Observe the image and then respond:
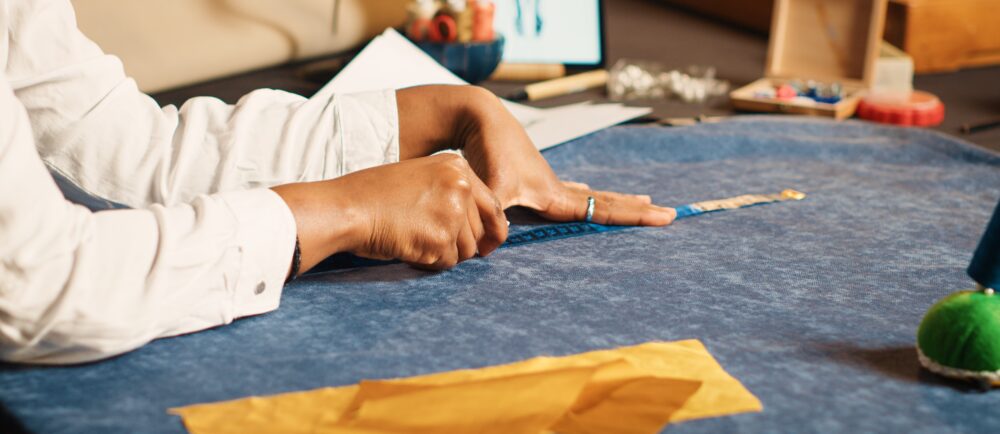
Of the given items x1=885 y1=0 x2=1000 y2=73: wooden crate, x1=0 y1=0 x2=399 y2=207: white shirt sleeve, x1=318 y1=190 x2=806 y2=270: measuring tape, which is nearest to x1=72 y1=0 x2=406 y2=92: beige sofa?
x1=0 y1=0 x2=399 y2=207: white shirt sleeve

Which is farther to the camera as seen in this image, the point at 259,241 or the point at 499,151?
the point at 499,151

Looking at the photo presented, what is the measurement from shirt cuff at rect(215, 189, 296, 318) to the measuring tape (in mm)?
165

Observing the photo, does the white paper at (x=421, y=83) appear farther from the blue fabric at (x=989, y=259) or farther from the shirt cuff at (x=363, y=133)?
the blue fabric at (x=989, y=259)

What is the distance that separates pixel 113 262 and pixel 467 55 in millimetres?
1233

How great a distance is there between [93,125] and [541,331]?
52 cm

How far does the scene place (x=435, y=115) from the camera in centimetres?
118

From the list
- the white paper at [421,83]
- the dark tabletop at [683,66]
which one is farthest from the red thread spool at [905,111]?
the white paper at [421,83]

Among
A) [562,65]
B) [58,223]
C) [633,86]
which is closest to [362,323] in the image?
[58,223]

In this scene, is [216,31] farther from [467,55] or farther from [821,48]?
[821,48]

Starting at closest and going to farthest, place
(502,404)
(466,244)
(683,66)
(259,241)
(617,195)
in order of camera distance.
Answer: (502,404) → (259,241) → (466,244) → (617,195) → (683,66)

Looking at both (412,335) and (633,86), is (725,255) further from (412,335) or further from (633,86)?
(633,86)

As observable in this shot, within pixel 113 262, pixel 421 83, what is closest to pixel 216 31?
pixel 421 83

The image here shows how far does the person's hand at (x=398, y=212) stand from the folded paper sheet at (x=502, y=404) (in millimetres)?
169

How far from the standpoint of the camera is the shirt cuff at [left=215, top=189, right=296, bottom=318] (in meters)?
0.85
